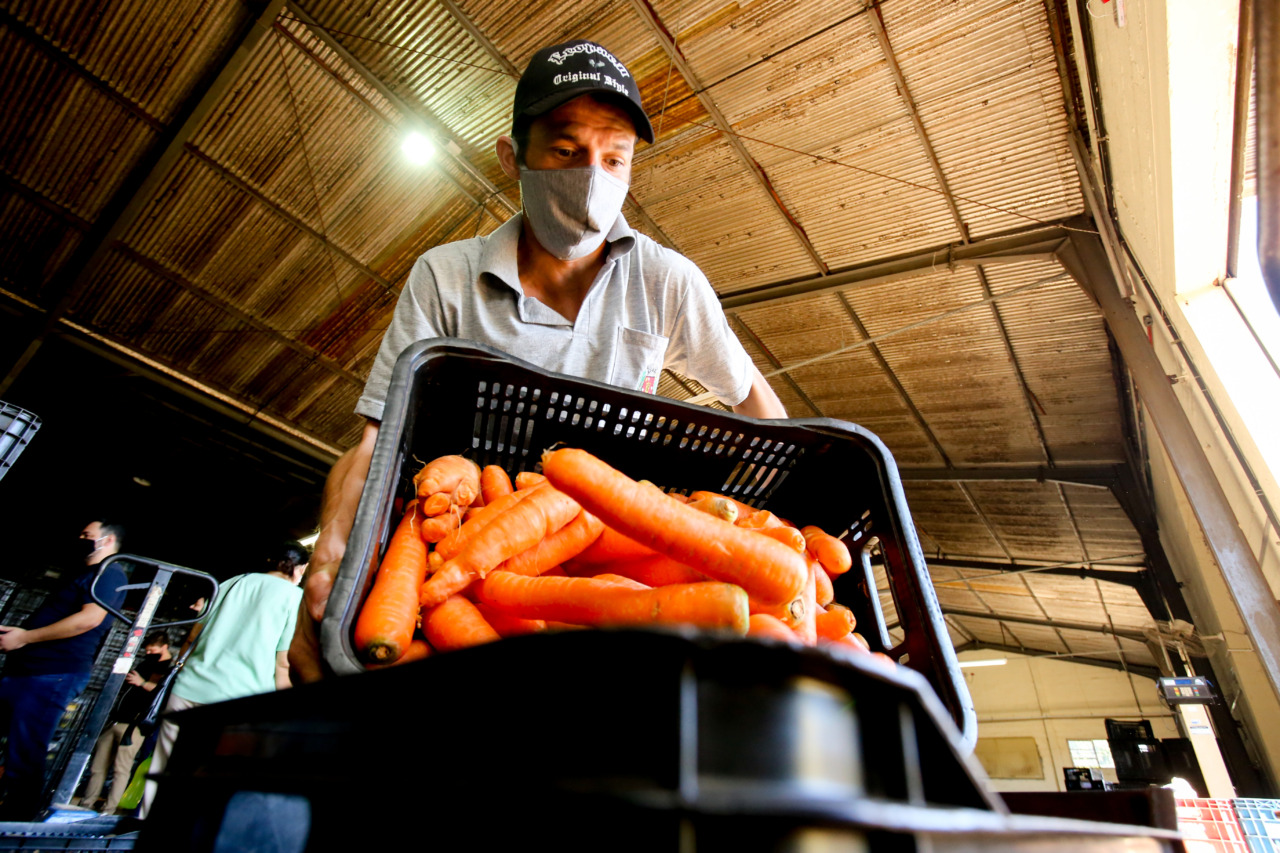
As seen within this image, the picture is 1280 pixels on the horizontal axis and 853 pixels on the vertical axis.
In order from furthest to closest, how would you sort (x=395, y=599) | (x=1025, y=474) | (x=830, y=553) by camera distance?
(x=1025, y=474) → (x=830, y=553) → (x=395, y=599)

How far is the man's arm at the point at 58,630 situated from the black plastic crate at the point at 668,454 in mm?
4052

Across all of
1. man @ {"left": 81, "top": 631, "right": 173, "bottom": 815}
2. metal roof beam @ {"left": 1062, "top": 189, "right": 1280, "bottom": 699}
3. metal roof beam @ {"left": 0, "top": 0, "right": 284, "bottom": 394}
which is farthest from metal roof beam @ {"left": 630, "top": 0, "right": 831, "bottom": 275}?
man @ {"left": 81, "top": 631, "right": 173, "bottom": 815}

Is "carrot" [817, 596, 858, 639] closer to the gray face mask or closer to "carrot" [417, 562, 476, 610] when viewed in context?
"carrot" [417, 562, 476, 610]

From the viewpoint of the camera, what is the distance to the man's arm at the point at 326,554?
876mm

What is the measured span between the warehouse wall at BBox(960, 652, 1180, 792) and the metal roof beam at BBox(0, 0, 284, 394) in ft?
76.6

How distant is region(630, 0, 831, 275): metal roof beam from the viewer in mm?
4707

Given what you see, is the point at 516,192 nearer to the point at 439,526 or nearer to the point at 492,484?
the point at 492,484

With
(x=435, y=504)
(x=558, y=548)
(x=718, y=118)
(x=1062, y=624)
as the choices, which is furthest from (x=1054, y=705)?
(x=435, y=504)

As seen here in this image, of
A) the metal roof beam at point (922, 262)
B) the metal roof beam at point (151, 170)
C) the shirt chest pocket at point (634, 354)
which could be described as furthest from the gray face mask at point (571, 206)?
the metal roof beam at point (922, 262)

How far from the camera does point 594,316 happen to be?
1.63 m

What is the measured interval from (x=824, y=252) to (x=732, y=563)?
6.04 metres

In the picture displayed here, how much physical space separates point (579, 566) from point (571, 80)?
3.95 feet

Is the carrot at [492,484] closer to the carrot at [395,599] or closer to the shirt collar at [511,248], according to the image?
the carrot at [395,599]

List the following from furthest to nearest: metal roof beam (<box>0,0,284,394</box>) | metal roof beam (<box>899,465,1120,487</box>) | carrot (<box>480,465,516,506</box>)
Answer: metal roof beam (<box>899,465,1120,487</box>) < metal roof beam (<box>0,0,284,394</box>) < carrot (<box>480,465,516,506</box>)
